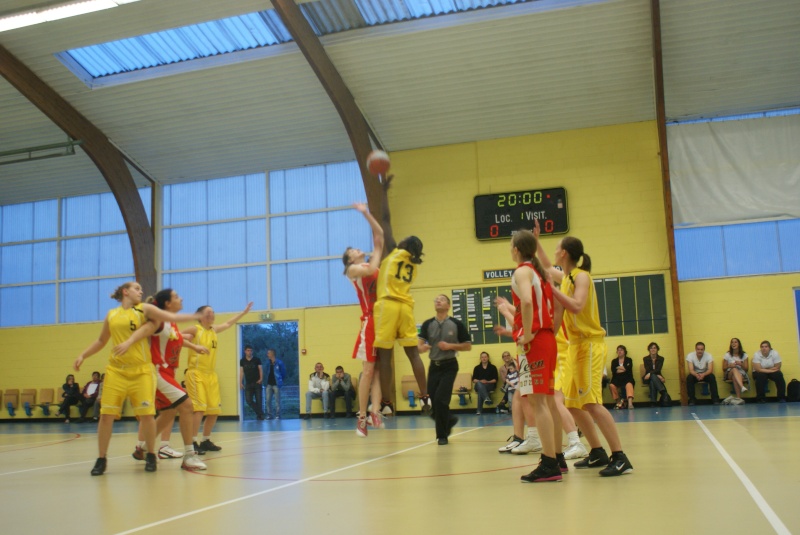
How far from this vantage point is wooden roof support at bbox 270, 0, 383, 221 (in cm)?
1476

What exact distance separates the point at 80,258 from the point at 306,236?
6.91 meters

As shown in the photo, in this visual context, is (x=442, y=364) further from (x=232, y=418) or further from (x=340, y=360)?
(x=232, y=418)

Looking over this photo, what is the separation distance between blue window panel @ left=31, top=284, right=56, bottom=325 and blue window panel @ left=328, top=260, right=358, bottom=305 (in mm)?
8551

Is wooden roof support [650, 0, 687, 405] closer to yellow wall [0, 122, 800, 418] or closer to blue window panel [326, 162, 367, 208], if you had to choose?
yellow wall [0, 122, 800, 418]

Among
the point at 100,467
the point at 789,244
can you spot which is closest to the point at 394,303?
the point at 100,467

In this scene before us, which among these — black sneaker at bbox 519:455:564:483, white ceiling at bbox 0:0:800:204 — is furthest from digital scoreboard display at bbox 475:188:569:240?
black sneaker at bbox 519:455:564:483

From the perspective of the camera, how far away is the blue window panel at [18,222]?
22.1 meters

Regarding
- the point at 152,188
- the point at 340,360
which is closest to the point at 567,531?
the point at 340,360

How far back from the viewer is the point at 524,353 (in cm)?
537

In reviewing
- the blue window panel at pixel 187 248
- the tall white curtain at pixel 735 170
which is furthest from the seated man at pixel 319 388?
the tall white curtain at pixel 735 170

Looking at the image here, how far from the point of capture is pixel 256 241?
19.9 metres

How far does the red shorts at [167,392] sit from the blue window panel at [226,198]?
13.2 meters

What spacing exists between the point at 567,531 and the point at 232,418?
672 inches

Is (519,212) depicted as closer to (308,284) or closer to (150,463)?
(308,284)
